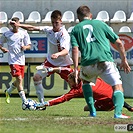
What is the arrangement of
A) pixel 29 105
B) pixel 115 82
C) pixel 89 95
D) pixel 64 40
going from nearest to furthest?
pixel 115 82 → pixel 89 95 → pixel 64 40 → pixel 29 105

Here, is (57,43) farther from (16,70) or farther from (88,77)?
(88,77)

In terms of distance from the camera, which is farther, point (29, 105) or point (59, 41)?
point (59, 41)

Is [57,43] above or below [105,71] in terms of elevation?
above

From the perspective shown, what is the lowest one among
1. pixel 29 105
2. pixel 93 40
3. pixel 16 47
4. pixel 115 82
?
pixel 29 105

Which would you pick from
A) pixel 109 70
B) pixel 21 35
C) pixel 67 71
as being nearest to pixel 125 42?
pixel 21 35

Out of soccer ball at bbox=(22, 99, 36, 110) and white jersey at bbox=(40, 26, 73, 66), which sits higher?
white jersey at bbox=(40, 26, 73, 66)

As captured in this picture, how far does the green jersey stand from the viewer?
32.1 feet

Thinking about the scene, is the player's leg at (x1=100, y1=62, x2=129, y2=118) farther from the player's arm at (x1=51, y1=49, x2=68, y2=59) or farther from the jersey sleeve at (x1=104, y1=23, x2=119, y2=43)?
the player's arm at (x1=51, y1=49, x2=68, y2=59)

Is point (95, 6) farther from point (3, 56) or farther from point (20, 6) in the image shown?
point (3, 56)

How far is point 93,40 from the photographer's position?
32.2 feet

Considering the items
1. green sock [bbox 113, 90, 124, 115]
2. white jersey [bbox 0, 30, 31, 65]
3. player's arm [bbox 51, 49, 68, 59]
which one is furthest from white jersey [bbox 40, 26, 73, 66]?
green sock [bbox 113, 90, 124, 115]

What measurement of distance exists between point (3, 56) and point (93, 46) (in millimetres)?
11492

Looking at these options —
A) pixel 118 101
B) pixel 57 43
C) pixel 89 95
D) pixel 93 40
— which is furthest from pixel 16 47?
pixel 118 101

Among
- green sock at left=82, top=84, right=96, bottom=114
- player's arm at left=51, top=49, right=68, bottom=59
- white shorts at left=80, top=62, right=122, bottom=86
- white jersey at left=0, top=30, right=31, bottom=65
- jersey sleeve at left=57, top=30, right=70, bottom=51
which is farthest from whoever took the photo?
white jersey at left=0, top=30, right=31, bottom=65
